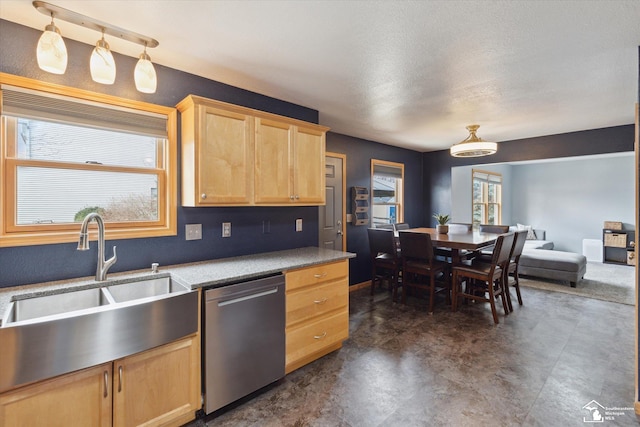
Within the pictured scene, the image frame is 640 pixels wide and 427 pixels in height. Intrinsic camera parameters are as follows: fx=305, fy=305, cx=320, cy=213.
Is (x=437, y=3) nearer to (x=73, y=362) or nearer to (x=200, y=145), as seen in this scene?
(x=200, y=145)

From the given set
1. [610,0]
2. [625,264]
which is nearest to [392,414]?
[610,0]

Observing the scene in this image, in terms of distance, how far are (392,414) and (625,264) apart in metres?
7.71

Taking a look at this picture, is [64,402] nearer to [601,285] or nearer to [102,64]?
[102,64]

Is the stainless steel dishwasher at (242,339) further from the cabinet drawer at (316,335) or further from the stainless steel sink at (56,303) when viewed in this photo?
the stainless steel sink at (56,303)

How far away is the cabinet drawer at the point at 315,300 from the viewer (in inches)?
91.0

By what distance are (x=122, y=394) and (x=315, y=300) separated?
134 cm

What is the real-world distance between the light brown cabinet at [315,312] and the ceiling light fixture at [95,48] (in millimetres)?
1624

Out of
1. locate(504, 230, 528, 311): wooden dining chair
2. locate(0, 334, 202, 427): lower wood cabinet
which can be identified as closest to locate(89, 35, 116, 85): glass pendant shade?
locate(0, 334, 202, 427): lower wood cabinet

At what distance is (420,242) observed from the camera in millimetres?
3740

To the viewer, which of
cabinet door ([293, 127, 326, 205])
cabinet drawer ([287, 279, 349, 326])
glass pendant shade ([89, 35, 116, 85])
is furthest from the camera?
cabinet door ([293, 127, 326, 205])

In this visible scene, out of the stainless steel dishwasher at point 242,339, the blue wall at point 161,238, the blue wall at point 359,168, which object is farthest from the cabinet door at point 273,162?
the blue wall at point 359,168

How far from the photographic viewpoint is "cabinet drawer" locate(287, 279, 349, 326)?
2312 millimetres

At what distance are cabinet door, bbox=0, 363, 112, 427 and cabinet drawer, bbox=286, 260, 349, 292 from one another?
118 centimetres

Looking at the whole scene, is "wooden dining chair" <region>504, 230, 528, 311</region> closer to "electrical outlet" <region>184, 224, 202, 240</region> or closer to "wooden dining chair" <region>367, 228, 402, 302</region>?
"wooden dining chair" <region>367, 228, 402, 302</region>
